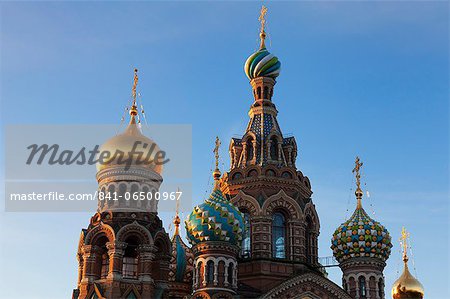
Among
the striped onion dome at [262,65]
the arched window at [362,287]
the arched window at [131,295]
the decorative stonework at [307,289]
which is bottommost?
the arched window at [131,295]

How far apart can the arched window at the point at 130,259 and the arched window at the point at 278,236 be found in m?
4.85

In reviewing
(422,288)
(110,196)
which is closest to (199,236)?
(110,196)

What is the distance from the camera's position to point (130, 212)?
80.2 feet

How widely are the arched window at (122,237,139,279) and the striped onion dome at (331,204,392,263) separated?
719cm

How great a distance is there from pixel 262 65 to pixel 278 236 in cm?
649

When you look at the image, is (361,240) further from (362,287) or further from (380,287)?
(380,287)

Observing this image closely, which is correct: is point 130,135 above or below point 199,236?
above

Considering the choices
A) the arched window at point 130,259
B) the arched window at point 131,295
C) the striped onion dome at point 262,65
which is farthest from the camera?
the striped onion dome at point 262,65

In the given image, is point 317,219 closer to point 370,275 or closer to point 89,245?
point 370,275

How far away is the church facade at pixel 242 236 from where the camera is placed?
23906mm

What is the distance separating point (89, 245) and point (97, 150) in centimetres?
290

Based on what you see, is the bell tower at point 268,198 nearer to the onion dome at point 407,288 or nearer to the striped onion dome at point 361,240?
the striped onion dome at point 361,240

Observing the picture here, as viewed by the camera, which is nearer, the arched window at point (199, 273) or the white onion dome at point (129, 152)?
the arched window at point (199, 273)

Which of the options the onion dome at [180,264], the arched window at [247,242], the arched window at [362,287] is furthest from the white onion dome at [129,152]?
the arched window at [362,287]
